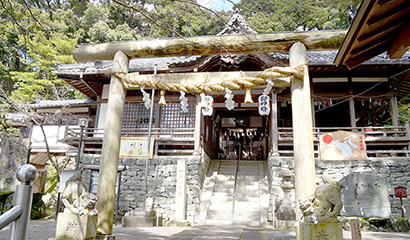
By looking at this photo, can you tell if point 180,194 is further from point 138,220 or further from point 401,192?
point 401,192

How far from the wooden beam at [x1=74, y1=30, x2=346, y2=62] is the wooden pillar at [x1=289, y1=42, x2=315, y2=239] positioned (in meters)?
0.23

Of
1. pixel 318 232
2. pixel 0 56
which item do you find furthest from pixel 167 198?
pixel 0 56

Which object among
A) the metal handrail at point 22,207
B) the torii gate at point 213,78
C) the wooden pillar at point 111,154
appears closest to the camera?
the metal handrail at point 22,207

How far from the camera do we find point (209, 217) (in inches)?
398

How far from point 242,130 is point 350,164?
8.58 m

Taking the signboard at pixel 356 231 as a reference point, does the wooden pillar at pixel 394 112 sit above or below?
above

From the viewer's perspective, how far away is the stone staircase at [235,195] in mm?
9914

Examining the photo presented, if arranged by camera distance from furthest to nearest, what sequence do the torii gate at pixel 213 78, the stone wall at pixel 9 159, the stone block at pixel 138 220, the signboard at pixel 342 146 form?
the stone wall at pixel 9 159
the signboard at pixel 342 146
the stone block at pixel 138 220
the torii gate at pixel 213 78

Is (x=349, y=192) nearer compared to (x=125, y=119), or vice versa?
(x=349, y=192)

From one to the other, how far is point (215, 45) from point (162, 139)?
7.78m

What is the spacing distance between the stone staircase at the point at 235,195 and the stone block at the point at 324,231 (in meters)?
5.98

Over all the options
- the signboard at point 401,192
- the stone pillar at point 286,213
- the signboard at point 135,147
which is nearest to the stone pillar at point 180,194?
the signboard at point 135,147

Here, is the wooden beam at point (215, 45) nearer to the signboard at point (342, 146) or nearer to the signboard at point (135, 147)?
the signboard at point (342, 146)

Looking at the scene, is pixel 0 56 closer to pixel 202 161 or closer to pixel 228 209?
pixel 202 161
